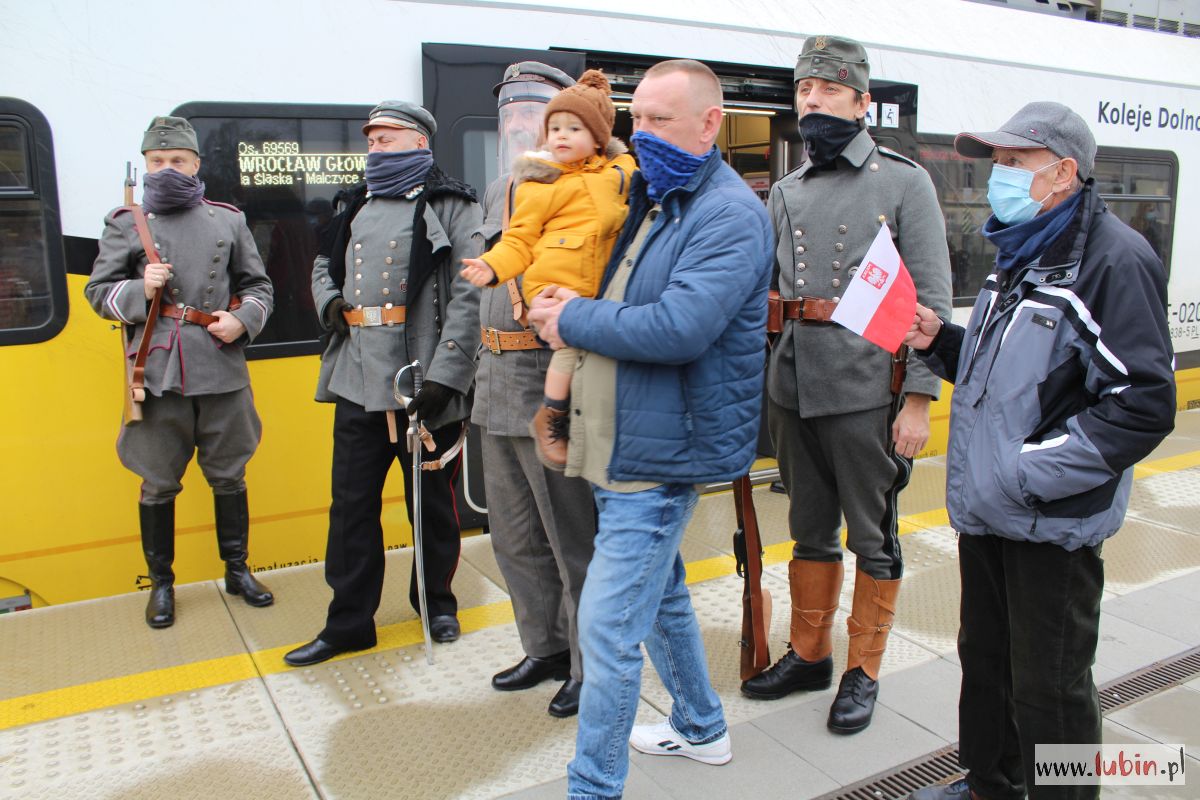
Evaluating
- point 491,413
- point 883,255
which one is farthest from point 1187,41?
point 491,413

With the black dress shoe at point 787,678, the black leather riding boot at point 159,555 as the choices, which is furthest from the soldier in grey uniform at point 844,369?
the black leather riding boot at point 159,555

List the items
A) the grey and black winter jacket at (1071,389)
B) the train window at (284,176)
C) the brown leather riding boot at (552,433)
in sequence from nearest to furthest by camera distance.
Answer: the grey and black winter jacket at (1071,389), the brown leather riding boot at (552,433), the train window at (284,176)

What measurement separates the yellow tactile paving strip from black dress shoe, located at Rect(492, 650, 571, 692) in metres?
0.50

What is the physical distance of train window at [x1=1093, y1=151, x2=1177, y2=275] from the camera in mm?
6477

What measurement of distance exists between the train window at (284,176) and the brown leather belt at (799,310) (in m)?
1.91

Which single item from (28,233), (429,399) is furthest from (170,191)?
(429,399)

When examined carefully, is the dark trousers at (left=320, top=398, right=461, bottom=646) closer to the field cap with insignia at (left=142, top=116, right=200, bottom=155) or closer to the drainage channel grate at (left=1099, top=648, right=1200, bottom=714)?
the field cap with insignia at (left=142, top=116, right=200, bottom=155)

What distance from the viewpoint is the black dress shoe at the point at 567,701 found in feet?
9.89

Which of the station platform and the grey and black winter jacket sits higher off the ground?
the grey and black winter jacket

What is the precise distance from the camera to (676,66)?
2.20 meters

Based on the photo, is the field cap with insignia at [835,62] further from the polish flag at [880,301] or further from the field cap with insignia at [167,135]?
the field cap with insignia at [167,135]

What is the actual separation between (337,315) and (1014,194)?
221 cm

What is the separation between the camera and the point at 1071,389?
6.80ft

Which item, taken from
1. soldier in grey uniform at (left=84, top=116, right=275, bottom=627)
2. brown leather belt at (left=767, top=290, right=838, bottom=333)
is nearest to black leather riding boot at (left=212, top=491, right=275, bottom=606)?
soldier in grey uniform at (left=84, top=116, right=275, bottom=627)
